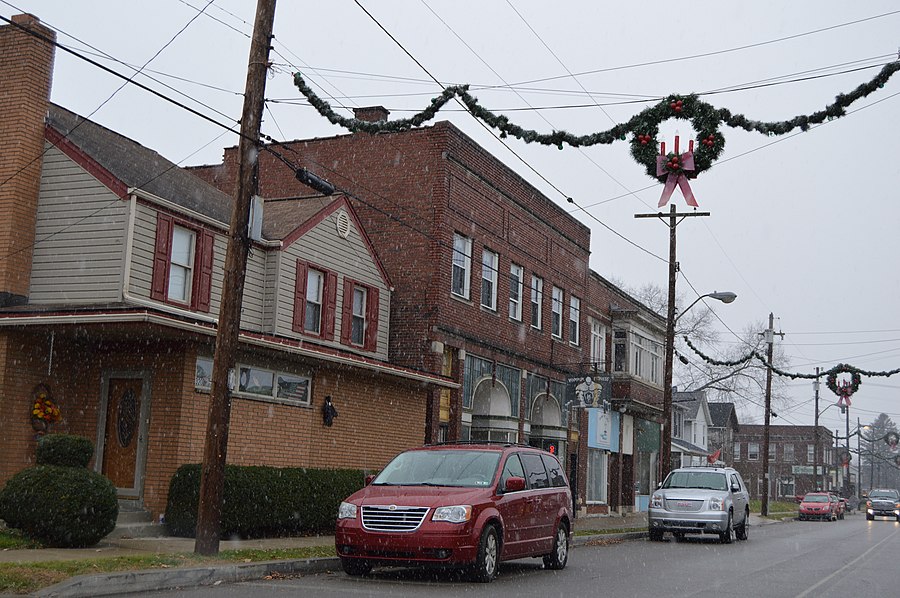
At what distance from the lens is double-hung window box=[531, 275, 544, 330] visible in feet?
105

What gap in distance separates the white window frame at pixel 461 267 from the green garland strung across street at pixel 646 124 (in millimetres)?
11509

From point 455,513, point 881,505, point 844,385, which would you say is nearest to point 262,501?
point 455,513

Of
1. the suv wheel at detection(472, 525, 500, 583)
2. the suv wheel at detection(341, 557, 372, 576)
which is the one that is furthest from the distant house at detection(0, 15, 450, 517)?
the suv wheel at detection(472, 525, 500, 583)

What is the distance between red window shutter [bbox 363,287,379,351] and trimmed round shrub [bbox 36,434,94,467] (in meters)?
10.5

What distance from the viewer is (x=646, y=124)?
14.8 meters

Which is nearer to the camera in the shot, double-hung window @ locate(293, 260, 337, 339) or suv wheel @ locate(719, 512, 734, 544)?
double-hung window @ locate(293, 260, 337, 339)

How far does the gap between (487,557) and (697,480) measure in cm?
1365

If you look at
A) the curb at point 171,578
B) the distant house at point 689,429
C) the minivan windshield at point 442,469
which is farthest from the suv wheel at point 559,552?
the distant house at point 689,429

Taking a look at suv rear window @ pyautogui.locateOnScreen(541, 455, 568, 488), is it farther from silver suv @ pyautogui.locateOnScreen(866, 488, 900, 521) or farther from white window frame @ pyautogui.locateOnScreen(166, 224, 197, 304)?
silver suv @ pyautogui.locateOnScreen(866, 488, 900, 521)

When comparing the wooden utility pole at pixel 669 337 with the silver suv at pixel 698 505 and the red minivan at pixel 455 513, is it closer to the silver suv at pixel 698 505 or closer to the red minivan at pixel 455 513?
the silver suv at pixel 698 505

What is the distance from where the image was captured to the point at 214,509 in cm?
1364

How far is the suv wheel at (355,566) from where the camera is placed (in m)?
13.2

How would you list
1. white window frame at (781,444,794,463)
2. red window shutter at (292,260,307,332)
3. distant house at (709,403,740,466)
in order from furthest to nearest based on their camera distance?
white window frame at (781,444,794,463) → distant house at (709,403,740,466) → red window shutter at (292,260,307,332)

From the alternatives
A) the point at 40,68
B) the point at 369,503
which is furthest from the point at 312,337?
the point at 369,503
